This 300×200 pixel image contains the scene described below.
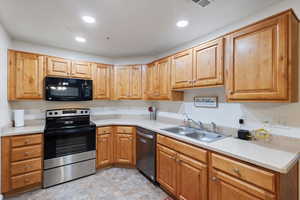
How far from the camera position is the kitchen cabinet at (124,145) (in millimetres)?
2973

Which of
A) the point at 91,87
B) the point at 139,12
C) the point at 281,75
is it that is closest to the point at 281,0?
the point at 281,75

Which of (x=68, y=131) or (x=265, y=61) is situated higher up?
(x=265, y=61)

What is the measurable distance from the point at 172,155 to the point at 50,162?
2.03 meters

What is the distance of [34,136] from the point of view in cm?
230

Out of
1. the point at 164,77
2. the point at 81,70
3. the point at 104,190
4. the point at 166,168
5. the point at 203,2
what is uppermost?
the point at 203,2

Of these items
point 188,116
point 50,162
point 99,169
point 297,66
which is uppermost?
point 297,66

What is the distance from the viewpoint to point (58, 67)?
2797mm

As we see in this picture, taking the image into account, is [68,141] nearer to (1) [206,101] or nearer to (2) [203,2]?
(1) [206,101]

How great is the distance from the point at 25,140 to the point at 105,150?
1328 mm

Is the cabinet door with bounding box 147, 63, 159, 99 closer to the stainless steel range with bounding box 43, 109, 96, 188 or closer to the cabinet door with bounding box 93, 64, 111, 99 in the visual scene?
the cabinet door with bounding box 93, 64, 111, 99

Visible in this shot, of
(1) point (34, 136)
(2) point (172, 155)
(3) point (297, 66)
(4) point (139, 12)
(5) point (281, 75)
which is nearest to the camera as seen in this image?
(5) point (281, 75)

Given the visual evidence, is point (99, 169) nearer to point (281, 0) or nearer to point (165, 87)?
point (165, 87)

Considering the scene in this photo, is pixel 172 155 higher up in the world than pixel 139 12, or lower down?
lower down

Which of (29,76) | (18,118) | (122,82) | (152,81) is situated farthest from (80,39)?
(18,118)
